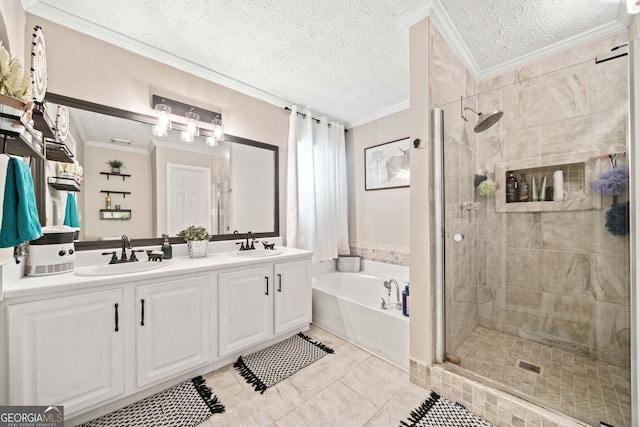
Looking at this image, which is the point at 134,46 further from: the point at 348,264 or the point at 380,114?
the point at 348,264

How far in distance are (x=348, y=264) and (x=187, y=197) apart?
203cm

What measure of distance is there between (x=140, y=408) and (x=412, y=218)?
6.78ft

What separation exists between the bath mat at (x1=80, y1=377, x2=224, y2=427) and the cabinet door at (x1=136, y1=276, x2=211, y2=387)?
13 cm

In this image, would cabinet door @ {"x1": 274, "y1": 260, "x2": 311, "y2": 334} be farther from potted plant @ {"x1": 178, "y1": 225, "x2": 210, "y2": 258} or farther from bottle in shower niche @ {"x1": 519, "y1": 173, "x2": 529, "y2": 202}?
bottle in shower niche @ {"x1": 519, "y1": 173, "x2": 529, "y2": 202}

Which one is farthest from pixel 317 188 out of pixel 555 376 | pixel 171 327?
pixel 555 376

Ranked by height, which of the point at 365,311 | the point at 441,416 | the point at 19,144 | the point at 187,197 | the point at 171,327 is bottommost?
the point at 441,416

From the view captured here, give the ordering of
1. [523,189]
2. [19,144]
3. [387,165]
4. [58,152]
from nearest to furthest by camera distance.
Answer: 1. [19,144]
2. [58,152]
3. [523,189]
4. [387,165]

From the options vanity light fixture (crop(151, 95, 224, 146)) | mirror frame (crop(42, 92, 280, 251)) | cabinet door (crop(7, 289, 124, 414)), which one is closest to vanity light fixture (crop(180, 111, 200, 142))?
vanity light fixture (crop(151, 95, 224, 146))

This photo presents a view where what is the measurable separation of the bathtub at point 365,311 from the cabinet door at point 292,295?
0.74ft

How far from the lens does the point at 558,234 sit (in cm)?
190

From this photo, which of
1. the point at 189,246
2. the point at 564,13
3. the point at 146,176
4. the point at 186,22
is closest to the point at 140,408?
the point at 189,246

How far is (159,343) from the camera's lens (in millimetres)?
1544

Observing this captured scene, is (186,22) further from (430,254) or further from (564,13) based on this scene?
(564,13)

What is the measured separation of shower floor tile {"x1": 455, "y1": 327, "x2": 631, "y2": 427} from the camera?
4.11 feet
